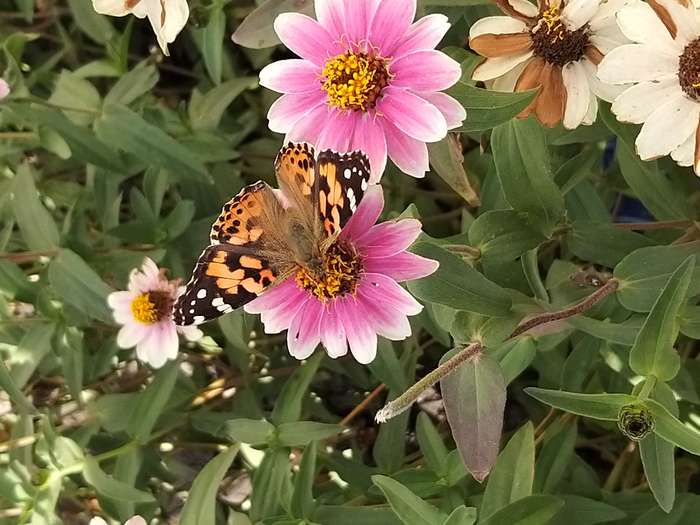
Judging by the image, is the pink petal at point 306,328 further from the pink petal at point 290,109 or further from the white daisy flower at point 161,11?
the white daisy flower at point 161,11

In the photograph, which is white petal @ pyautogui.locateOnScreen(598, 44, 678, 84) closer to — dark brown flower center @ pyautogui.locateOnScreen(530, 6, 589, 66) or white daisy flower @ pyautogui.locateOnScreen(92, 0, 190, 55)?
dark brown flower center @ pyautogui.locateOnScreen(530, 6, 589, 66)

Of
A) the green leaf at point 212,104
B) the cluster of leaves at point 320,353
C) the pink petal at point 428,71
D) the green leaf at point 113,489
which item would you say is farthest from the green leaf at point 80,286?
the pink petal at point 428,71

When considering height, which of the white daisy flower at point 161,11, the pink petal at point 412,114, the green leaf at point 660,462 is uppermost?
the white daisy flower at point 161,11

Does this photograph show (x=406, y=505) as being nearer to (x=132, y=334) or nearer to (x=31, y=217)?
(x=132, y=334)

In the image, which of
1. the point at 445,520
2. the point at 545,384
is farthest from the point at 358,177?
the point at 545,384

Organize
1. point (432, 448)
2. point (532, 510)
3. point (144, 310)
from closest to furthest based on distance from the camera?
1. point (532, 510)
2. point (432, 448)
3. point (144, 310)

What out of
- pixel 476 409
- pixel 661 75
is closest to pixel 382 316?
pixel 476 409

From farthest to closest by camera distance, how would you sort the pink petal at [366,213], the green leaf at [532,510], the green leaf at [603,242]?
the green leaf at [603,242] < the green leaf at [532,510] < the pink petal at [366,213]

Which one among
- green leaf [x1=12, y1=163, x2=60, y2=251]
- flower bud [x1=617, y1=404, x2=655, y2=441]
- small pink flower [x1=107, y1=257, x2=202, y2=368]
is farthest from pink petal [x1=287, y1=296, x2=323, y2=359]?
green leaf [x1=12, y1=163, x2=60, y2=251]
